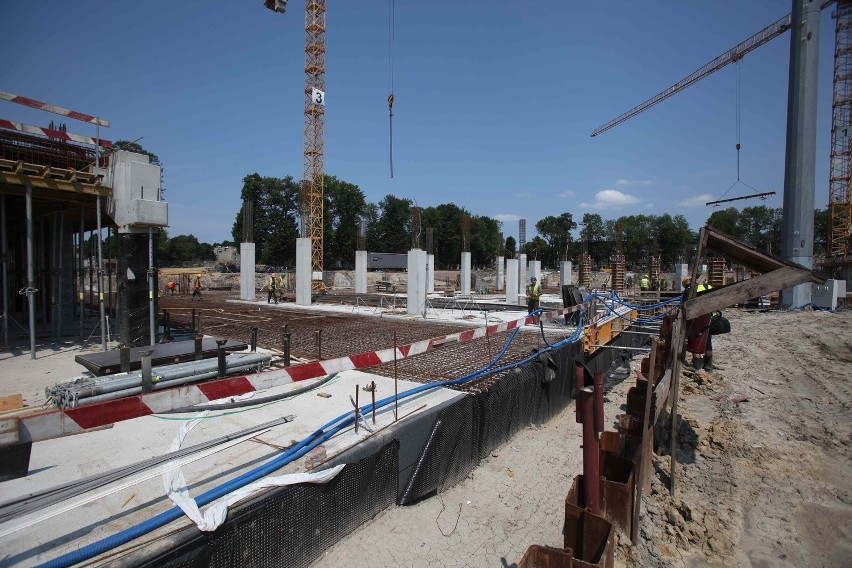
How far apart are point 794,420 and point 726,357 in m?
4.89

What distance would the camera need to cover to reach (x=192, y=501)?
2895 mm

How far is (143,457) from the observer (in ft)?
12.3

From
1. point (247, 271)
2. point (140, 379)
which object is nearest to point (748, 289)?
point (140, 379)

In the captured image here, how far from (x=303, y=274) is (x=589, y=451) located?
16.7 metres

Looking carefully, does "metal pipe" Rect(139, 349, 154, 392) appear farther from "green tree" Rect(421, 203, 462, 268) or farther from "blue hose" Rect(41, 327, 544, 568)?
"green tree" Rect(421, 203, 462, 268)

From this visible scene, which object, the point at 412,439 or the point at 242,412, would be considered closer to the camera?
the point at 412,439

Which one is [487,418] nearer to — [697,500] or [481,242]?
[697,500]

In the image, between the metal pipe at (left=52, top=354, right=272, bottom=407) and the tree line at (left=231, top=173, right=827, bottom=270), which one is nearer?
the metal pipe at (left=52, top=354, right=272, bottom=407)

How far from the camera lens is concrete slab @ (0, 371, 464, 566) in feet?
8.80

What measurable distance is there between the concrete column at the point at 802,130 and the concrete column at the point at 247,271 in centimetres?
2635

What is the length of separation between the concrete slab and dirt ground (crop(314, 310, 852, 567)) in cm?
100

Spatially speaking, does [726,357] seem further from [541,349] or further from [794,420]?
[541,349]

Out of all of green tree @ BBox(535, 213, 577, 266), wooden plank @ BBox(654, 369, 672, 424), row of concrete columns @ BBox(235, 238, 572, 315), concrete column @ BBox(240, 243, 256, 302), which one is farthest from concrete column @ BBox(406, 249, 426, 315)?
green tree @ BBox(535, 213, 577, 266)

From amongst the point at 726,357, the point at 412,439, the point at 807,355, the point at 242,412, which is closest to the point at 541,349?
the point at 412,439
